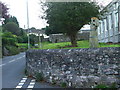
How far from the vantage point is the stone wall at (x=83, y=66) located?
7.94 m

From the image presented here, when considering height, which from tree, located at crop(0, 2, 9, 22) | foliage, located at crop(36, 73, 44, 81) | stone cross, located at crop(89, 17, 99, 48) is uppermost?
tree, located at crop(0, 2, 9, 22)

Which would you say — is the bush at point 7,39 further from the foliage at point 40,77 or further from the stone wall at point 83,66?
the stone wall at point 83,66

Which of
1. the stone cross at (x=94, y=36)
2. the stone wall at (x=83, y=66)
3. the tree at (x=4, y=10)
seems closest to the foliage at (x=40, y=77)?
the stone wall at (x=83, y=66)

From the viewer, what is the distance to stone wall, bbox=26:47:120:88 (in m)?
7.94

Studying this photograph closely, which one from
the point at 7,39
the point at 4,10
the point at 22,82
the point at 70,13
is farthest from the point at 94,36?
the point at 7,39

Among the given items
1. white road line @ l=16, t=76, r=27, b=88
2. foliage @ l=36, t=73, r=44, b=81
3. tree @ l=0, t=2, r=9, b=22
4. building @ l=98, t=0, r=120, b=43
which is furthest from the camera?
tree @ l=0, t=2, r=9, b=22

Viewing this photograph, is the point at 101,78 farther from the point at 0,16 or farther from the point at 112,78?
the point at 0,16

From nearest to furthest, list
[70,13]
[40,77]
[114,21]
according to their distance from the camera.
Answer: [40,77], [70,13], [114,21]

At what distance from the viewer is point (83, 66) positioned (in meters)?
8.32

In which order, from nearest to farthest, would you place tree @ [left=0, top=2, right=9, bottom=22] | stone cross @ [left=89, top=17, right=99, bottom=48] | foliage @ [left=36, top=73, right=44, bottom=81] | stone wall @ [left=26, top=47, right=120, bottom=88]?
1. stone wall @ [left=26, top=47, right=120, bottom=88]
2. stone cross @ [left=89, top=17, right=99, bottom=48]
3. foliage @ [left=36, top=73, right=44, bottom=81]
4. tree @ [left=0, top=2, right=9, bottom=22]

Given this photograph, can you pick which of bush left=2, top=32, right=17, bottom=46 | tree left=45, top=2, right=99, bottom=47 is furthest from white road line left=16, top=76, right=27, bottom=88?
bush left=2, top=32, right=17, bottom=46

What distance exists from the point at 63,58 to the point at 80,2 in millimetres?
4917

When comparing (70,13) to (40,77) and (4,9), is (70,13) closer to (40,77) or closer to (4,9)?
(40,77)

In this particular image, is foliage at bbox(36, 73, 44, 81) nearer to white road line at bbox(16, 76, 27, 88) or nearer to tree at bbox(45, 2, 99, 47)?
white road line at bbox(16, 76, 27, 88)
